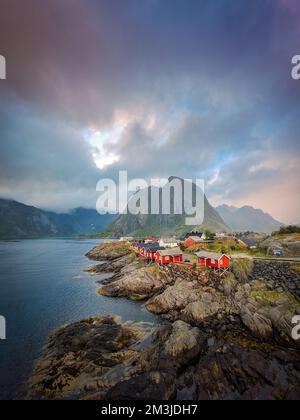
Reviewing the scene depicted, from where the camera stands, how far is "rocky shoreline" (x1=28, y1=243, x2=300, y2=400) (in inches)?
661

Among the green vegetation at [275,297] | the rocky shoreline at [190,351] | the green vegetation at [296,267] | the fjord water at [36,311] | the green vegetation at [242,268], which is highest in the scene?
the green vegetation at [296,267]

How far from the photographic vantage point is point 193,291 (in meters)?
37.2

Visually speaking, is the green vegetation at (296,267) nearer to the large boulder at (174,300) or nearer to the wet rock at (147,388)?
the large boulder at (174,300)

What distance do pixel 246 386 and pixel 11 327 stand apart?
31026 mm

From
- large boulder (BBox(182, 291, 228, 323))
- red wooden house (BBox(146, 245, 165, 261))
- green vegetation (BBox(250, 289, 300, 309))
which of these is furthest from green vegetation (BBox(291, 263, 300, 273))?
red wooden house (BBox(146, 245, 165, 261))

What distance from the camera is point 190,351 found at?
69.4 feet

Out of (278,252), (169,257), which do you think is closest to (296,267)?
(278,252)

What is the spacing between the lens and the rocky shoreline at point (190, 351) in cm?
1678

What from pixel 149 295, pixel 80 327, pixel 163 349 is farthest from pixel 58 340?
pixel 149 295

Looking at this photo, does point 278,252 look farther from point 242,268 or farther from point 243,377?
point 243,377

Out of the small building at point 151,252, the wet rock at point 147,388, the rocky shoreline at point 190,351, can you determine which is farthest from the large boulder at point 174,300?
the small building at point 151,252

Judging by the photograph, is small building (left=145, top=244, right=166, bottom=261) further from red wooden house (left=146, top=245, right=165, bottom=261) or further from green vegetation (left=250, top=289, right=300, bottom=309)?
green vegetation (left=250, top=289, right=300, bottom=309)

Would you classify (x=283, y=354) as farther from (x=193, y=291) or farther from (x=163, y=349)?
(x=193, y=291)

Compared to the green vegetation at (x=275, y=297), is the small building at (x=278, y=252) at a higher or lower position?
higher
